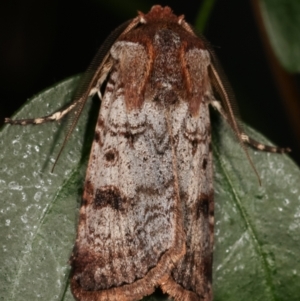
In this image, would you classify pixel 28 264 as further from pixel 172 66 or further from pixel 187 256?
pixel 172 66

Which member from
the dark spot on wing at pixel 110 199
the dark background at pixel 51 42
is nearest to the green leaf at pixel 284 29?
the dark background at pixel 51 42

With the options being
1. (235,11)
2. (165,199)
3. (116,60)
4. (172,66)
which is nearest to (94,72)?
(116,60)

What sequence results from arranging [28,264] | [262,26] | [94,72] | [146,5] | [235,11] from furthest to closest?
[235,11]
[146,5]
[262,26]
[94,72]
[28,264]

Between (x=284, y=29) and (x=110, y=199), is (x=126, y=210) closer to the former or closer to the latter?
(x=110, y=199)

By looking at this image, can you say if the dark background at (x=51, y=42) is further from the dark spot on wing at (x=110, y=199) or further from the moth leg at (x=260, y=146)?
the dark spot on wing at (x=110, y=199)

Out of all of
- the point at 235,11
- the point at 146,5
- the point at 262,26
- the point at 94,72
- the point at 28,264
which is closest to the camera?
the point at 28,264

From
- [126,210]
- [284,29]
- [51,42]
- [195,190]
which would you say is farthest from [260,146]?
[51,42]
